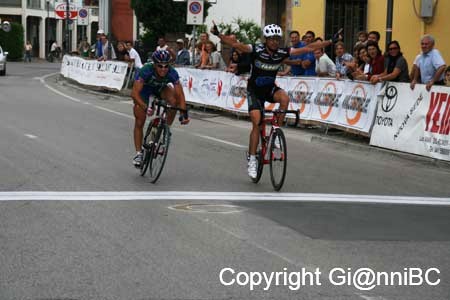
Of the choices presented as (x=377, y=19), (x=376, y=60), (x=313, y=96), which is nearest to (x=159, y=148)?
(x=376, y=60)

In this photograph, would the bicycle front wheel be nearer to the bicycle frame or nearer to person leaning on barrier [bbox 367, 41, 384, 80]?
the bicycle frame

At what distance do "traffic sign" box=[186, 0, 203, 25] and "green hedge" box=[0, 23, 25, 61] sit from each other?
44.6 m

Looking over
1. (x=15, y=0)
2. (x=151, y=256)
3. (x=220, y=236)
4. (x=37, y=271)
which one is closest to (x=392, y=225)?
(x=220, y=236)

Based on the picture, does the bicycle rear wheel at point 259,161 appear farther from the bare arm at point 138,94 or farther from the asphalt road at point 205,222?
the bare arm at point 138,94

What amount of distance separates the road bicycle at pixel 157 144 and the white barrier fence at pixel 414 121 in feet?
15.9

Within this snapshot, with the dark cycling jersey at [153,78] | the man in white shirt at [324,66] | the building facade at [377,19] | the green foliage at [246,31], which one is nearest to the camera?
the dark cycling jersey at [153,78]

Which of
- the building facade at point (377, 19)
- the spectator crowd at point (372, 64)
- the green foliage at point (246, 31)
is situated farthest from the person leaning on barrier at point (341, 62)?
the green foliage at point (246, 31)

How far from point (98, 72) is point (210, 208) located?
22.6 meters

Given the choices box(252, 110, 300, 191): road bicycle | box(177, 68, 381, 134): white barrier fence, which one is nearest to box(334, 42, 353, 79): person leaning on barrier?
box(177, 68, 381, 134): white barrier fence

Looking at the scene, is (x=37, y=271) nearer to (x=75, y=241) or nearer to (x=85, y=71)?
(x=75, y=241)

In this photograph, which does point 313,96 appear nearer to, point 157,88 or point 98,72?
point 157,88

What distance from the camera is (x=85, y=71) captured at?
108ft

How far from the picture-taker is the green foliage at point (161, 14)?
1463 inches

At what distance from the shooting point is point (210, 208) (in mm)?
9414
